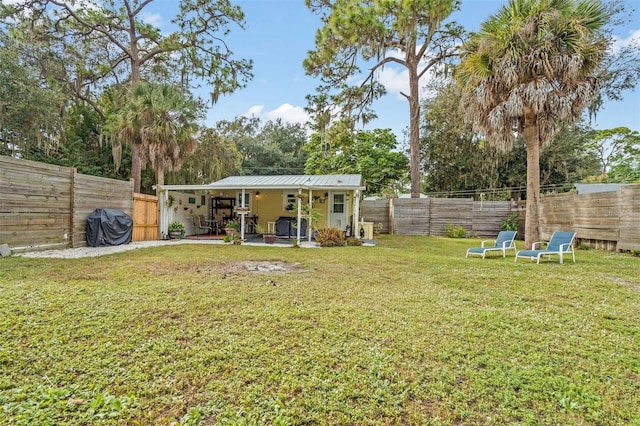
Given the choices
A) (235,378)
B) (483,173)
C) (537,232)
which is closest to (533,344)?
(235,378)

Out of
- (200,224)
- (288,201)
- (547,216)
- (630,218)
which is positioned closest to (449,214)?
(547,216)

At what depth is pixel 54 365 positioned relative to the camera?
7.64 ft

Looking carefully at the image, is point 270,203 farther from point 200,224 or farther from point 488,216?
point 488,216

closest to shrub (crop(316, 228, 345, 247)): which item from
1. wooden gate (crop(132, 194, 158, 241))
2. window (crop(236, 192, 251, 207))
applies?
window (crop(236, 192, 251, 207))

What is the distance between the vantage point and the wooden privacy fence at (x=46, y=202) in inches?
278

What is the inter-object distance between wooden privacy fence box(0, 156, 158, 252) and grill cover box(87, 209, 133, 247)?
19 centimetres

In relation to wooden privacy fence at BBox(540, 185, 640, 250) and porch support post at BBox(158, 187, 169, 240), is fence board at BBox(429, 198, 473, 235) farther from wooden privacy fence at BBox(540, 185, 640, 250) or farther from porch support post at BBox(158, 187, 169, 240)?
porch support post at BBox(158, 187, 169, 240)

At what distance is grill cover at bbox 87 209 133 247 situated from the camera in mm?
9062

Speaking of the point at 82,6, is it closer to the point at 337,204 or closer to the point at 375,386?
the point at 337,204

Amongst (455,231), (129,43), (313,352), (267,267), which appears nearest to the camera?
(313,352)

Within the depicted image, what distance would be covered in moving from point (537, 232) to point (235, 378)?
9.48m

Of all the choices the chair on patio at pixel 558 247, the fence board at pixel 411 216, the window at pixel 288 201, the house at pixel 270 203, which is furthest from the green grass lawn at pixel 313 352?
the fence board at pixel 411 216

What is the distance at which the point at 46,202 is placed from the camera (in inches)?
310

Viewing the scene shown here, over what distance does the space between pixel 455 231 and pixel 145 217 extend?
13.0 meters
